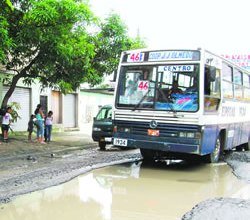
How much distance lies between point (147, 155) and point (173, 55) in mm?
3525

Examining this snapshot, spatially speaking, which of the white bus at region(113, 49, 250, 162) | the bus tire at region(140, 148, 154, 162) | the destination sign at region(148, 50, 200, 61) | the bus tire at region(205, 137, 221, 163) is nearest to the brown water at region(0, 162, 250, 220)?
the bus tire at region(205, 137, 221, 163)

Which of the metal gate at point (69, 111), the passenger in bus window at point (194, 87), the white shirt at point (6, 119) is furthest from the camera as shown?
the metal gate at point (69, 111)

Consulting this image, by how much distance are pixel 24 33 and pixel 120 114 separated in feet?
14.5

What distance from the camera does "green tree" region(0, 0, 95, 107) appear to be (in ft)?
41.4

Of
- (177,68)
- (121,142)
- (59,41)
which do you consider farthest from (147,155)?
(59,41)

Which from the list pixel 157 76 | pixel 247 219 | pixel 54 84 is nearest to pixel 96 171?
pixel 157 76

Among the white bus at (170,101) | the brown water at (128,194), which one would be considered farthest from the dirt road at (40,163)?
the white bus at (170,101)

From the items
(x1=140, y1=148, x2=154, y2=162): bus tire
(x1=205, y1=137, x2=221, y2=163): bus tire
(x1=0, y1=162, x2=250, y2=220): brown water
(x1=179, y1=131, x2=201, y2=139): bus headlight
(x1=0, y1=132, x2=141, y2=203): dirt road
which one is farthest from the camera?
(x1=140, y1=148, x2=154, y2=162): bus tire

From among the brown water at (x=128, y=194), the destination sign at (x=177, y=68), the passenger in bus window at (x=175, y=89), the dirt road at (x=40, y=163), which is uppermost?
the destination sign at (x=177, y=68)

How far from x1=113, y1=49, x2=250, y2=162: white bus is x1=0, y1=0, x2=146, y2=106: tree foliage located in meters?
2.90

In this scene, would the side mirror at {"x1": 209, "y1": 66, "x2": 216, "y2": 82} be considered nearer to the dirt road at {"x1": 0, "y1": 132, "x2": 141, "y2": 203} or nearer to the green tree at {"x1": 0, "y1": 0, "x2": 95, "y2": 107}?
the dirt road at {"x1": 0, "y1": 132, "x2": 141, "y2": 203}

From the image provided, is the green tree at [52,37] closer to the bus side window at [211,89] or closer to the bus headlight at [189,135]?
Answer: the bus side window at [211,89]

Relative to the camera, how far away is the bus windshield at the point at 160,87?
10469mm

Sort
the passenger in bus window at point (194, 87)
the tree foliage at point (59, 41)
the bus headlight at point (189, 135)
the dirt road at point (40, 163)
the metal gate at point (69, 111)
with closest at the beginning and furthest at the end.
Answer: the dirt road at point (40, 163)
the bus headlight at point (189, 135)
the passenger in bus window at point (194, 87)
the tree foliage at point (59, 41)
the metal gate at point (69, 111)
